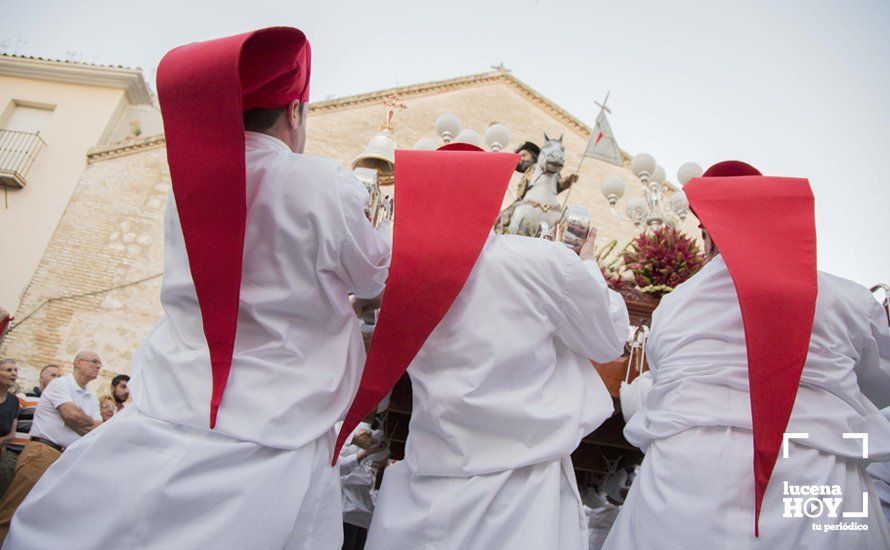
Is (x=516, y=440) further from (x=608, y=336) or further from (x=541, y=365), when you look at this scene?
(x=608, y=336)

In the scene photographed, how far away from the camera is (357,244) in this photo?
183 cm

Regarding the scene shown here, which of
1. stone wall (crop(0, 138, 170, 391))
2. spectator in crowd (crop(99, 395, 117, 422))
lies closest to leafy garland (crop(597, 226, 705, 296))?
spectator in crowd (crop(99, 395, 117, 422))

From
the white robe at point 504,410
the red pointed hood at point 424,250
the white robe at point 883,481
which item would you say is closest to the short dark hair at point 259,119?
the red pointed hood at point 424,250

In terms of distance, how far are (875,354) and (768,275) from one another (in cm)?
50

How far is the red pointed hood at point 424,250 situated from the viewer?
6.13ft

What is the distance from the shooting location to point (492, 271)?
6.48 ft

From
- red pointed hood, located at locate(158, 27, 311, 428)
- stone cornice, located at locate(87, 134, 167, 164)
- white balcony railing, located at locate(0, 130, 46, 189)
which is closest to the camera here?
red pointed hood, located at locate(158, 27, 311, 428)

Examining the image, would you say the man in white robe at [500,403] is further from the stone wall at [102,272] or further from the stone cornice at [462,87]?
the stone cornice at [462,87]

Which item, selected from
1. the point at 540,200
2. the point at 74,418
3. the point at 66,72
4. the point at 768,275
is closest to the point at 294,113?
the point at 540,200

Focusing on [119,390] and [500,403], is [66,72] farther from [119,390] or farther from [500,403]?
[500,403]

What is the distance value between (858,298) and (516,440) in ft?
4.41

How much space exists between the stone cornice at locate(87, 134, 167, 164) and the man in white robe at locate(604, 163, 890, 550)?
42.7 ft

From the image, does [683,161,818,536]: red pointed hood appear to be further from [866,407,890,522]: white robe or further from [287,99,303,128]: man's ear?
[866,407,890,522]: white robe

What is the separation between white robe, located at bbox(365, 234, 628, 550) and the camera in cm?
177
